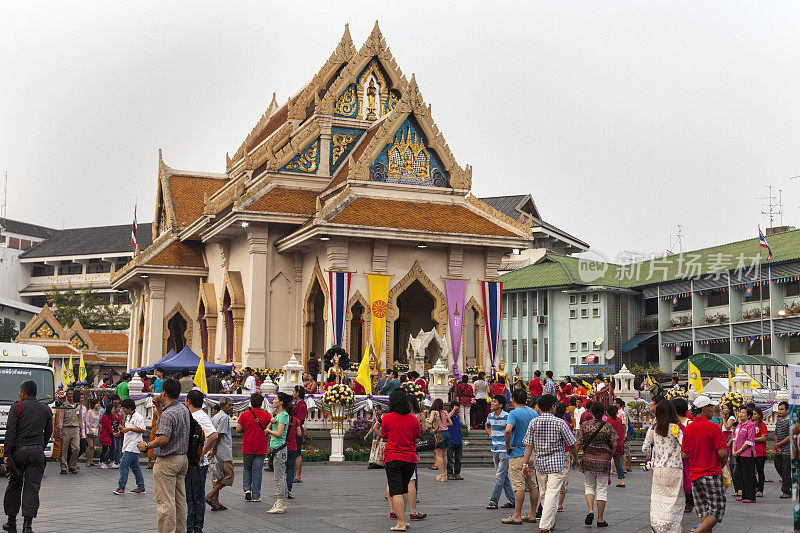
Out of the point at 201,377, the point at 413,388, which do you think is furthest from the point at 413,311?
the point at 413,388

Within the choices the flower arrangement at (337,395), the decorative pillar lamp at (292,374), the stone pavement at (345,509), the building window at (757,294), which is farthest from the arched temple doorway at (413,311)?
the building window at (757,294)

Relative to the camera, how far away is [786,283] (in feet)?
177

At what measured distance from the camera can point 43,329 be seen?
49000 mm

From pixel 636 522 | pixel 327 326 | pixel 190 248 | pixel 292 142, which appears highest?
pixel 292 142

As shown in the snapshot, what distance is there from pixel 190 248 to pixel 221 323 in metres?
5.35

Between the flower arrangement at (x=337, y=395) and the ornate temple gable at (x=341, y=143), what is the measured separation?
13579 millimetres

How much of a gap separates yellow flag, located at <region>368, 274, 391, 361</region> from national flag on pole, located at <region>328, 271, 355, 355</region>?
0.80 metres

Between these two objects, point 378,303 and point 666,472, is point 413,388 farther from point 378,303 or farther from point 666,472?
point 666,472

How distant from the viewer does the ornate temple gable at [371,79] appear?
36.5m

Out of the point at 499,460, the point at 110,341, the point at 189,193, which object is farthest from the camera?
the point at 110,341

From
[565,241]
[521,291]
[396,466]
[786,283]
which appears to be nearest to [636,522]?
[396,466]

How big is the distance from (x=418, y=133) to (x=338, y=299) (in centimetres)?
634

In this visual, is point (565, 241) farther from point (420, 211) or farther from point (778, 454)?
point (778, 454)

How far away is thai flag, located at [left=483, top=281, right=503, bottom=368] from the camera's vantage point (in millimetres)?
33250
